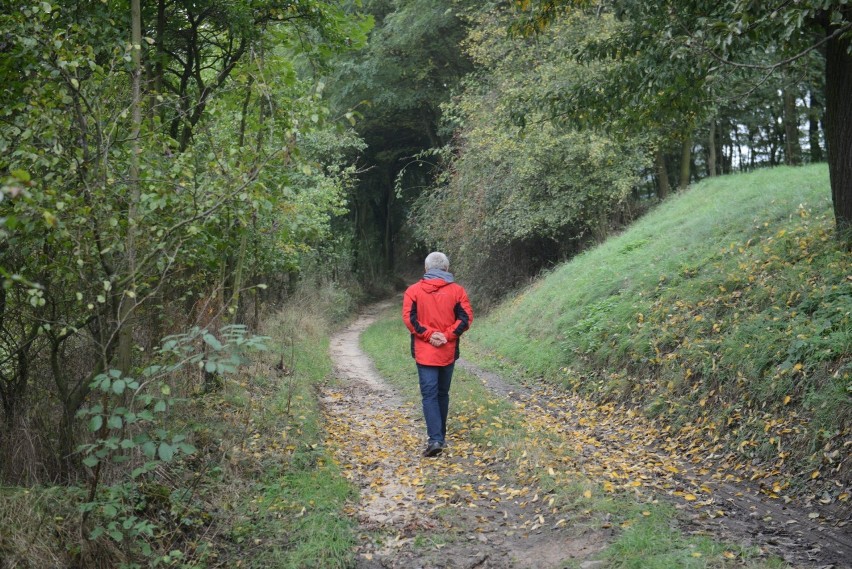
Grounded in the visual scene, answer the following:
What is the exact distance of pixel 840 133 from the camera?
27.3ft

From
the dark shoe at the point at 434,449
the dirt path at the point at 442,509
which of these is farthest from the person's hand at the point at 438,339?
the dirt path at the point at 442,509

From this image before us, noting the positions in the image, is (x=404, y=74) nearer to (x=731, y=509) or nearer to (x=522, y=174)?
(x=522, y=174)

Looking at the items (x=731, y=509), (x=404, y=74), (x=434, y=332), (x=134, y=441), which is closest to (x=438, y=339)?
(x=434, y=332)

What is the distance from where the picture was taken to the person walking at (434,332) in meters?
7.57

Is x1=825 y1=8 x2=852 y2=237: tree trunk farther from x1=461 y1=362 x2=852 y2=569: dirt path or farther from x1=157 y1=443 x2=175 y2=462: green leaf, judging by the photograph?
x1=157 y1=443 x2=175 y2=462: green leaf

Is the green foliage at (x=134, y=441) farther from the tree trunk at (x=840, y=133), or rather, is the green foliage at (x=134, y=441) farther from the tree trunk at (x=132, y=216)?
the tree trunk at (x=840, y=133)

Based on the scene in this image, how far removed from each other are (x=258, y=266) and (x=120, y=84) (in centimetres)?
562

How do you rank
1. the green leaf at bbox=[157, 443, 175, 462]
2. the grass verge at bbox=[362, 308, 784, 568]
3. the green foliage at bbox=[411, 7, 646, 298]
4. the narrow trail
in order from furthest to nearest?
the green foliage at bbox=[411, 7, 646, 298], the narrow trail, the grass verge at bbox=[362, 308, 784, 568], the green leaf at bbox=[157, 443, 175, 462]

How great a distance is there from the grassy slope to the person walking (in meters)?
2.83

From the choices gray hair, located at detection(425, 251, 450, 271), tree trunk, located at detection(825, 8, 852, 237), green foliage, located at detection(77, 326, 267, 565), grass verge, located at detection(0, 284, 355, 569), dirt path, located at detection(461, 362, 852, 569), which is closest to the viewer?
green foliage, located at detection(77, 326, 267, 565)

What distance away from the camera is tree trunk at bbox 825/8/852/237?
8.19 metres

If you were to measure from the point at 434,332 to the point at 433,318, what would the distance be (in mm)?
170

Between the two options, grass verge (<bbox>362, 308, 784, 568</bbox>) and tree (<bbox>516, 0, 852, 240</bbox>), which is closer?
grass verge (<bbox>362, 308, 784, 568</bbox>)

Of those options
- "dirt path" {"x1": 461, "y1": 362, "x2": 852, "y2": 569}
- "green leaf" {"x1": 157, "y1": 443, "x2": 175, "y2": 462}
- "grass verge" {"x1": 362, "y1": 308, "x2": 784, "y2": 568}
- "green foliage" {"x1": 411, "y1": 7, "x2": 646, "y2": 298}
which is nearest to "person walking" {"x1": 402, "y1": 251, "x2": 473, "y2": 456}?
"grass verge" {"x1": 362, "y1": 308, "x2": 784, "y2": 568}
